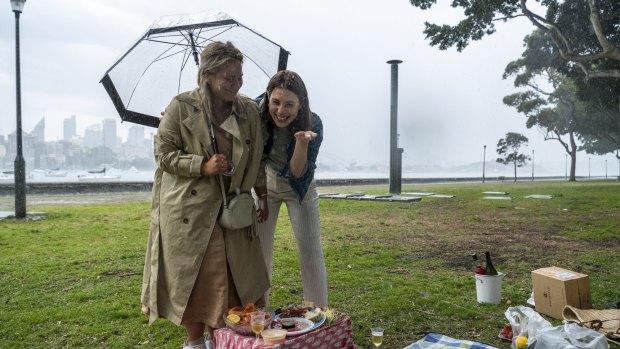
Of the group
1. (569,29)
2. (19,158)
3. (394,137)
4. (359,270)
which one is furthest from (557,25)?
(19,158)

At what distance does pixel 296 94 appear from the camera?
9.87 feet

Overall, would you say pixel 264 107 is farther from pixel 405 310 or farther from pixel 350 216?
pixel 350 216

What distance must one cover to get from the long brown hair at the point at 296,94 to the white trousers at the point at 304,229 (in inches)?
15.7

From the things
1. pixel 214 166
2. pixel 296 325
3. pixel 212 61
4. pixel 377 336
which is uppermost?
pixel 212 61

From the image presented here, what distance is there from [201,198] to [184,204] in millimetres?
103

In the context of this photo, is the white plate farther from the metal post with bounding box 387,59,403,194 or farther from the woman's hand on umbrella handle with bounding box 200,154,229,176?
the metal post with bounding box 387,59,403,194

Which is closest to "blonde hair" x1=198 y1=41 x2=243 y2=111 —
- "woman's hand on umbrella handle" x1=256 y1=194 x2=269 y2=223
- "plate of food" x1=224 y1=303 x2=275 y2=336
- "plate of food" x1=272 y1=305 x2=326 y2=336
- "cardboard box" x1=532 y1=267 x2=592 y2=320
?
"woman's hand on umbrella handle" x1=256 y1=194 x2=269 y2=223

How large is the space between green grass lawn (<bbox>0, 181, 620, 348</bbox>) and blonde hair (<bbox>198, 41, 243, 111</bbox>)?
1893 millimetres

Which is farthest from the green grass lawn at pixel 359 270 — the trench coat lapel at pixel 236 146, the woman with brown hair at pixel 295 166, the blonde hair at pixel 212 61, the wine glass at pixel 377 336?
the blonde hair at pixel 212 61

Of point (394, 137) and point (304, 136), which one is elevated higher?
point (394, 137)

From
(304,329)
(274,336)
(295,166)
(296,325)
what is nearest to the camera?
(274,336)

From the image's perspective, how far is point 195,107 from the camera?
2.74 m

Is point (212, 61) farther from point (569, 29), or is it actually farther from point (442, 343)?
point (569, 29)

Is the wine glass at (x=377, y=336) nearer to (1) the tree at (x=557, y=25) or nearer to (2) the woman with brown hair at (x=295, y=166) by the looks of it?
(2) the woman with brown hair at (x=295, y=166)
